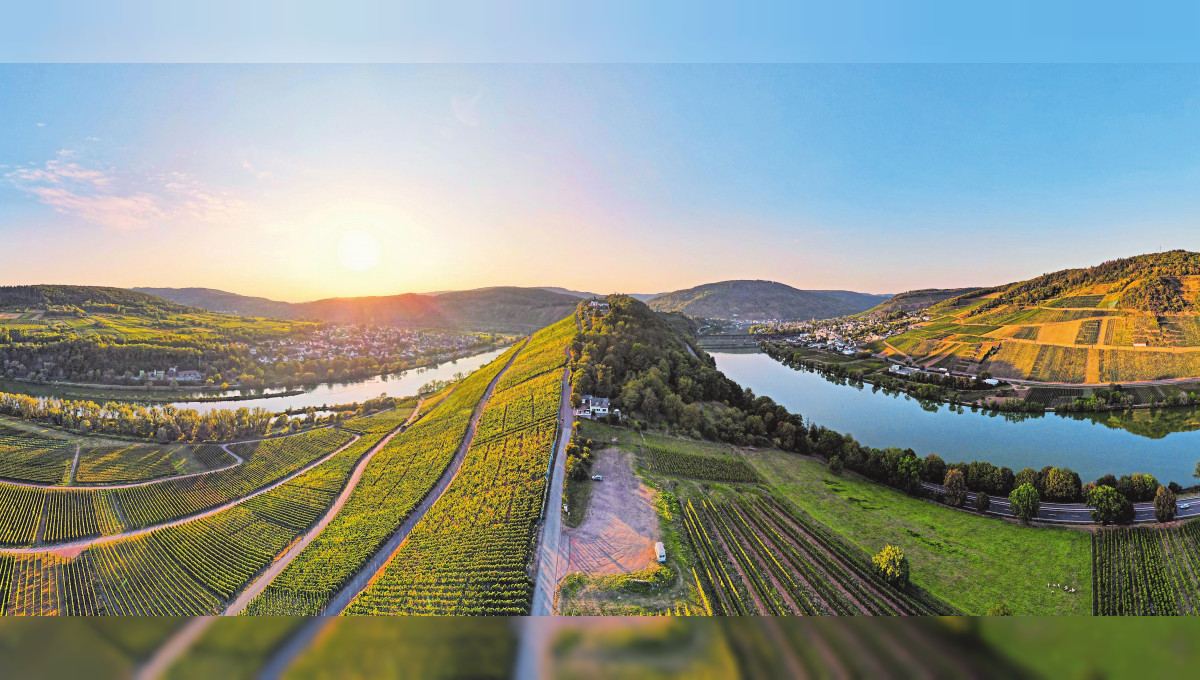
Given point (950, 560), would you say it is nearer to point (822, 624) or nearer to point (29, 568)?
point (822, 624)

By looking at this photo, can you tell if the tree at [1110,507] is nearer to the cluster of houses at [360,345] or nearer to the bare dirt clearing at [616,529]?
the bare dirt clearing at [616,529]

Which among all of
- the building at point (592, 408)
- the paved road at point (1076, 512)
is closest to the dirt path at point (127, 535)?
the building at point (592, 408)

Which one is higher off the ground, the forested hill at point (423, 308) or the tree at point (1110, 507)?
the forested hill at point (423, 308)

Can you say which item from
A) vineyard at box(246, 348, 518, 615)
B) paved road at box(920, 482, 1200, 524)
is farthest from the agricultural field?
paved road at box(920, 482, 1200, 524)

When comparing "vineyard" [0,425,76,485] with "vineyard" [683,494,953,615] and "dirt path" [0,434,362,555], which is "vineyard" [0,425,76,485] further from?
"vineyard" [683,494,953,615]

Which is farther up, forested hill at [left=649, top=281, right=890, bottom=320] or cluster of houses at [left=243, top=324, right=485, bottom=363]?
forested hill at [left=649, top=281, right=890, bottom=320]

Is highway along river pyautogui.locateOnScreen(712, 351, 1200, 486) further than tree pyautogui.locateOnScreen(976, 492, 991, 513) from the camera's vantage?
Yes
